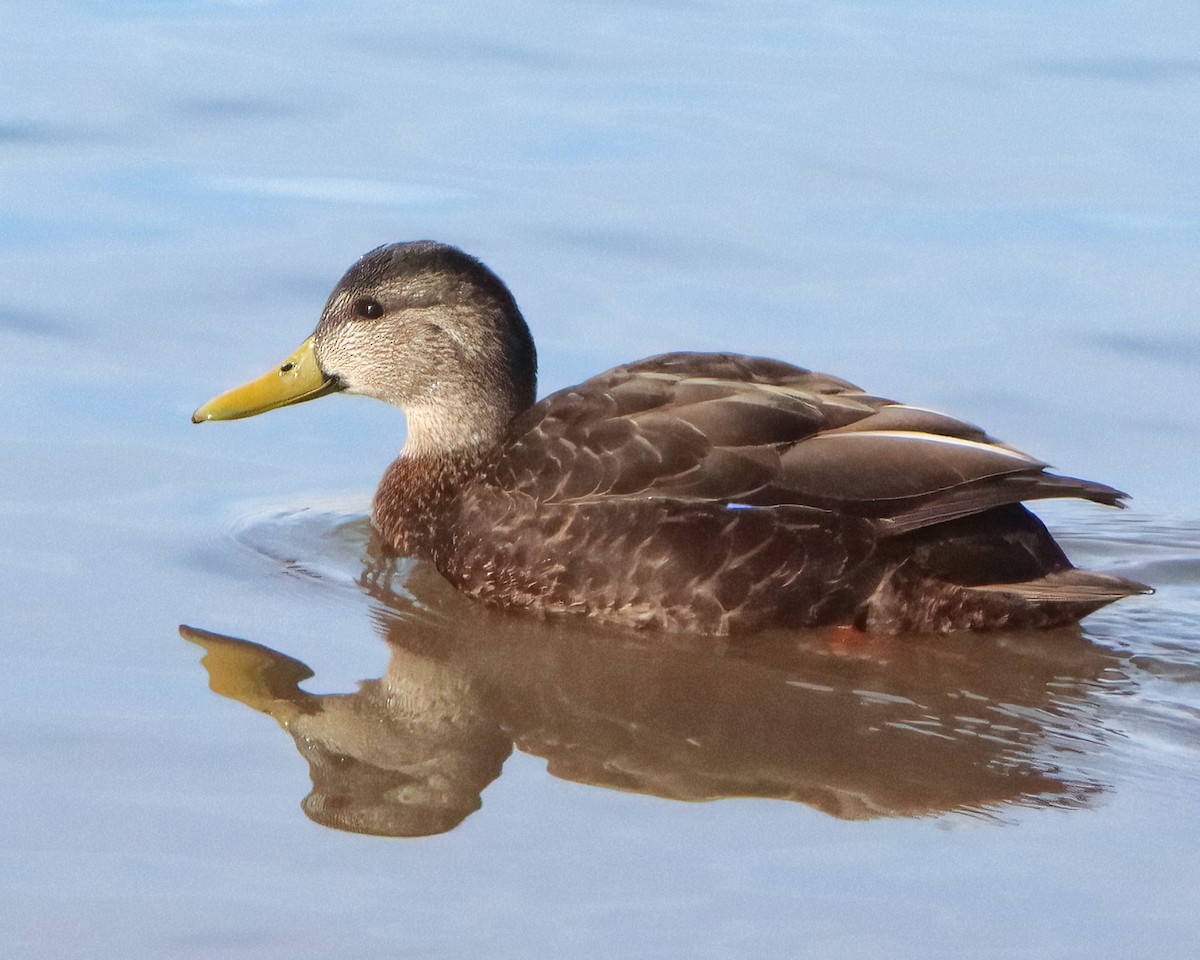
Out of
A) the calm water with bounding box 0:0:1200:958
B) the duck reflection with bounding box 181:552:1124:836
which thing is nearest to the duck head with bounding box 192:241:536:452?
the calm water with bounding box 0:0:1200:958

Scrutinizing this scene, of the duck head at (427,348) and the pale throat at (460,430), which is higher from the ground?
the duck head at (427,348)

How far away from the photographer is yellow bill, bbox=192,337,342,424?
7.57m

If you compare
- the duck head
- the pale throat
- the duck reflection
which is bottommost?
the duck reflection

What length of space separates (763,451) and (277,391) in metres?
1.99

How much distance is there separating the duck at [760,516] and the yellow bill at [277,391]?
95cm

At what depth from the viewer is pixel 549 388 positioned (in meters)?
8.57

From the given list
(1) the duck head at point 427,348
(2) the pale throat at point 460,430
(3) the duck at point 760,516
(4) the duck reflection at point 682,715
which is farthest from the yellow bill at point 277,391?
(4) the duck reflection at point 682,715

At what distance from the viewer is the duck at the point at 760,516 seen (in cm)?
663

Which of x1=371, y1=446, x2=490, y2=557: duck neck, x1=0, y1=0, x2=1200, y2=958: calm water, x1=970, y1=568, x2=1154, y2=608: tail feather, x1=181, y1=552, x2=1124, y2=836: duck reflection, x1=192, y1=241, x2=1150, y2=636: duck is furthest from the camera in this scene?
x1=371, y1=446, x2=490, y2=557: duck neck

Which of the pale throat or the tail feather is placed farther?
the pale throat

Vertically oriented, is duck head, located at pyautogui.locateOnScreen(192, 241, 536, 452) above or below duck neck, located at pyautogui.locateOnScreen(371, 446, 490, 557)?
above

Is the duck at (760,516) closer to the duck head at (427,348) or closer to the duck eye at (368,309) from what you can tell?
the duck head at (427,348)

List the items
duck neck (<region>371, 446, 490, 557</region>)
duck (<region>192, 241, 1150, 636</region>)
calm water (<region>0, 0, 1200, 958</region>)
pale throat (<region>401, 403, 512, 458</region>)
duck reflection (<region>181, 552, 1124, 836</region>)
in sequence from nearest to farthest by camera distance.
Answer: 1. calm water (<region>0, 0, 1200, 958</region>)
2. duck reflection (<region>181, 552, 1124, 836</region>)
3. duck (<region>192, 241, 1150, 636</region>)
4. duck neck (<region>371, 446, 490, 557</region>)
5. pale throat (<region>401, 403, 512, 458</region>)

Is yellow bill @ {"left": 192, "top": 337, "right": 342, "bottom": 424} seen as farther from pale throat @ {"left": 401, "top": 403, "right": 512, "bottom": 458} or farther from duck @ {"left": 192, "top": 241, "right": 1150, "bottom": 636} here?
duck @ {"left": 192, "top": 241, "right": 1150, "bottom": 636}
